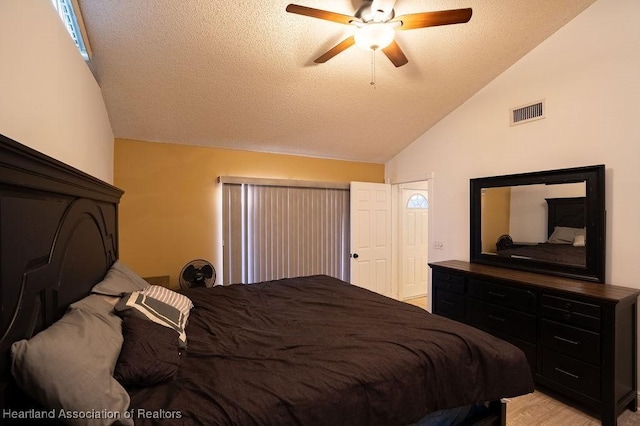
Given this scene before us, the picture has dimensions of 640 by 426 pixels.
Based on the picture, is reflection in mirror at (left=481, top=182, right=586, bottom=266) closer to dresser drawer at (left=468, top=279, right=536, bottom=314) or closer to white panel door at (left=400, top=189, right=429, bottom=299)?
dresser drawer at (left=468, top=279, right=536, bottom=314)

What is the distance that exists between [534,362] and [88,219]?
339 centimetres

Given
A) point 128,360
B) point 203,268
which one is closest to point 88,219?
point 128,360

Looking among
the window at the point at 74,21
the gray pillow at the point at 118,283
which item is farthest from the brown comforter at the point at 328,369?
the window at the point at 74,21

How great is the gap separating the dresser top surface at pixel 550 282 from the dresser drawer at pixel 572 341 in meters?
0.28

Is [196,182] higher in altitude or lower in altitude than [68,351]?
higher

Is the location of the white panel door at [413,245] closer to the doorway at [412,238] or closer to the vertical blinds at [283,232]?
the doorway at [412,238]

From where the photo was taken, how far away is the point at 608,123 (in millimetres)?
2342

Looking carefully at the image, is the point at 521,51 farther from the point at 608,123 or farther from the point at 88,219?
the point at 88,219

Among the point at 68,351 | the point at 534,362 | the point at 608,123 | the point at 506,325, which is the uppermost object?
the point at 608,123

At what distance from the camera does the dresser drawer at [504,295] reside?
240 centimetres

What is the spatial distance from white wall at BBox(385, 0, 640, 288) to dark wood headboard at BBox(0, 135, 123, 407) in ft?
11.7

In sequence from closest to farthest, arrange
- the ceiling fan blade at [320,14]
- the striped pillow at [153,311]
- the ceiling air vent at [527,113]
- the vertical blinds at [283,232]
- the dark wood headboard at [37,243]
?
the dark wood headboard at [37,243]
the striped pillow at [153,311]
the ceiling fan blade at [320,14]
the ceiling air vent at [527,113]
the vertical blinds at [283,232]

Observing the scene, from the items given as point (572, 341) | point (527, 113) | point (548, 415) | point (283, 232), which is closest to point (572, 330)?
point (572, 341)

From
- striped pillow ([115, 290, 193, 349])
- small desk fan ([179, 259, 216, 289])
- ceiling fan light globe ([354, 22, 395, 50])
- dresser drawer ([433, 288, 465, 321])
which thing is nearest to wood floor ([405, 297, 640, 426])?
dresser drawer ([433, 288, 465, 321])
